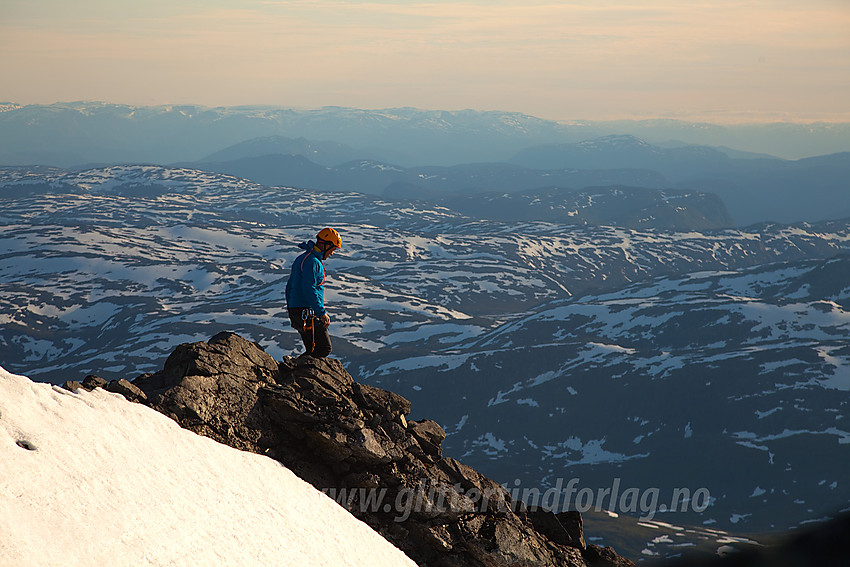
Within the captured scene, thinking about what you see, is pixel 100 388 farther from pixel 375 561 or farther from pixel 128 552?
pixel 375 561

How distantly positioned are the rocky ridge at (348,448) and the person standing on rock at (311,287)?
1.26m

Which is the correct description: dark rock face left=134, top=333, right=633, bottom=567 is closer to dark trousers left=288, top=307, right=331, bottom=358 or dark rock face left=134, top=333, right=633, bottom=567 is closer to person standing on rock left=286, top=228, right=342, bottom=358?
dark trousers left=288, top=307, right=331, bottom=358

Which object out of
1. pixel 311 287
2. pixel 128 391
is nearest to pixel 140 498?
pixel 128 391

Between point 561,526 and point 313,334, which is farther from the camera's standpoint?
point 561,526

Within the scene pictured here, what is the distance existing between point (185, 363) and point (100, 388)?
4.05 m

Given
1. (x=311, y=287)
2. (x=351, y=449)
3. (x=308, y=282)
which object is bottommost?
(x=351, y=449)

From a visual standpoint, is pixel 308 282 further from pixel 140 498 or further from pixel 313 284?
pixel 140 498

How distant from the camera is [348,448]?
22609 mm

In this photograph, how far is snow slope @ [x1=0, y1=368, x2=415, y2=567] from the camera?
13555 mm

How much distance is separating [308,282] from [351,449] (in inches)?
222

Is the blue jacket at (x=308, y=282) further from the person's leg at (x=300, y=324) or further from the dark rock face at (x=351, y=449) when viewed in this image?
the dark rock face at (x=351, y=449)

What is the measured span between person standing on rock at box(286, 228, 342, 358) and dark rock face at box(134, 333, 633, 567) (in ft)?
4.27

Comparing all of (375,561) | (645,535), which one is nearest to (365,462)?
(375,561)

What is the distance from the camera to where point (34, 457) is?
14695 millimetres
